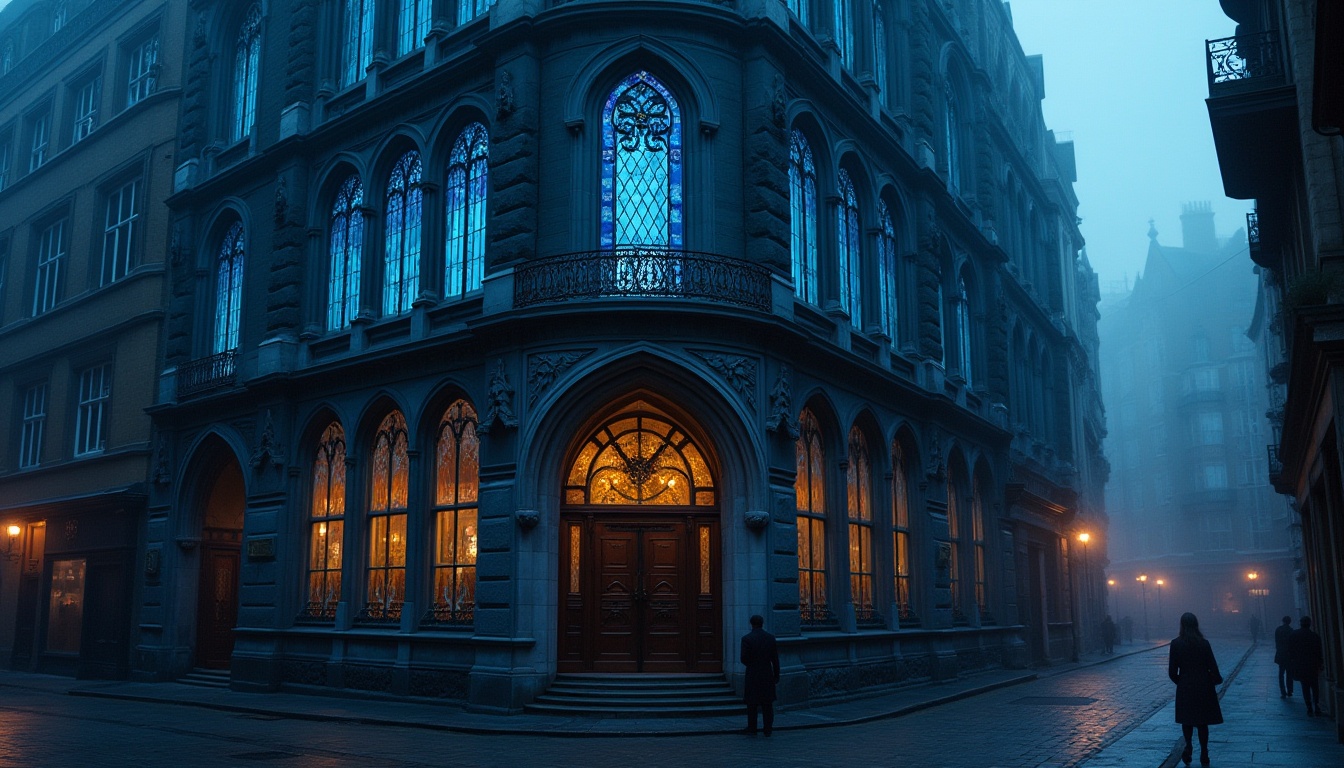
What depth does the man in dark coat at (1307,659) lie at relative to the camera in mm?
19734

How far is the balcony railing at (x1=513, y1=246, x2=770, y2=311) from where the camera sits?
18.6 m

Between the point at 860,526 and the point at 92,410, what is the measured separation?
20826 millimetres

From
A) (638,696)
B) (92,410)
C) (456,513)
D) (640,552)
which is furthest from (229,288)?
(638,696)

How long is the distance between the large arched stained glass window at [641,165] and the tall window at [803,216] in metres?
2.79

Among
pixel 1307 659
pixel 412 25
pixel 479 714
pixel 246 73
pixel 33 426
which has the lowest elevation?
pixel 479 714

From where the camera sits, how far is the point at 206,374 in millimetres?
26219

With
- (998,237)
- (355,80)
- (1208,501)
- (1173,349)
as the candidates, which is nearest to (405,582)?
(355,80)

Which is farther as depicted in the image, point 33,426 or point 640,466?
point 33,426

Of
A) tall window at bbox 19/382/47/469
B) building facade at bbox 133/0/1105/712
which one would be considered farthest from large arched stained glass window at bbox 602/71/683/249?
tall window at bbox 19/382/47/469

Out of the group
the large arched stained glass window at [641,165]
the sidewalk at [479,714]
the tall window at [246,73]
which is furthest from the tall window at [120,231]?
the large arched stained glass window at [641,165]

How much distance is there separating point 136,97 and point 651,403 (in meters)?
20.5

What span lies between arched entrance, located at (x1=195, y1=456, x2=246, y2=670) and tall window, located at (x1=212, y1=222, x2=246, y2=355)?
294 cm

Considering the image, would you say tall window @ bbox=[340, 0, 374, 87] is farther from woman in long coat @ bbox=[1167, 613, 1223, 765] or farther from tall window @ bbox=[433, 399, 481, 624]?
woman in long coat @ bbox=[1167, 613, 1223, 765]

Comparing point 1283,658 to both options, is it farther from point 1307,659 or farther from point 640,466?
point 640,466
